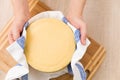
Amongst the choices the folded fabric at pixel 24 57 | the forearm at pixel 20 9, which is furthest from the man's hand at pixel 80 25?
the forearm at pixel 20 9

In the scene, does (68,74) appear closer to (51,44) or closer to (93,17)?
(51,44)

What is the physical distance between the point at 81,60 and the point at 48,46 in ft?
0.67

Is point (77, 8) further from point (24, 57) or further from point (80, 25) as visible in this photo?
point (24, 57)

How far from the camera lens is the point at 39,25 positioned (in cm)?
83

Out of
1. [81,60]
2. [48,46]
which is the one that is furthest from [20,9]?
[81,60]

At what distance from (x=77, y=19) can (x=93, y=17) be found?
276 mm

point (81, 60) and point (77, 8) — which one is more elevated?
point (77, 8)

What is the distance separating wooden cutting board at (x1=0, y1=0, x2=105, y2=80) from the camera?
945mm

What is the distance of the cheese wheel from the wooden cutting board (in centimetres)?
14

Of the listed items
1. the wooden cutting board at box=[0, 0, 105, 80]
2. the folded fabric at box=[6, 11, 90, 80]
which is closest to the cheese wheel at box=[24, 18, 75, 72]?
the folded fabric at box=[6, 11, 90, 80]

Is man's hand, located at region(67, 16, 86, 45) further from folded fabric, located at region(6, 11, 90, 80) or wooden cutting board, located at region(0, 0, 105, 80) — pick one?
wooden cutting board, located at region(0, 0, 105, 80)

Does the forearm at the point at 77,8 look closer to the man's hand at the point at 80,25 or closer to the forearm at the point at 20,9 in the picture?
the man's hand at the point at 80,25

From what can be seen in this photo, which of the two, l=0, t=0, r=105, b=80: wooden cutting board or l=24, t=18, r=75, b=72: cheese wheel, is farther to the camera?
l=0, t=0, r=105, b=80: wooden cutting board

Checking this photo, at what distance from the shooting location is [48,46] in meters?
0.81
